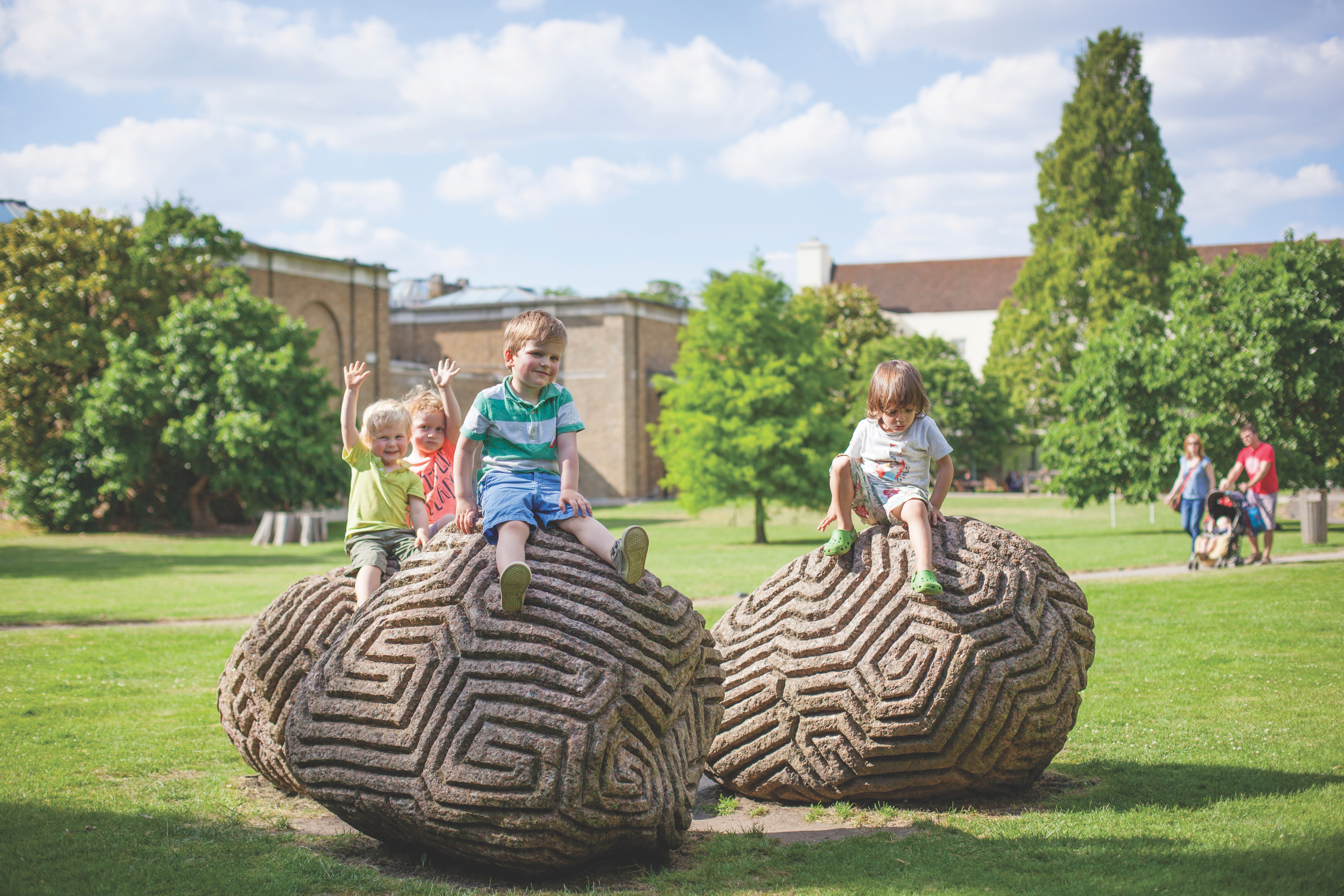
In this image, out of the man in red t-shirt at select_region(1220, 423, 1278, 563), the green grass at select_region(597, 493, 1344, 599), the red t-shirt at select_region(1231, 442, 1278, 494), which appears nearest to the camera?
the man in red t-shirt at select_region(1220, 423, 1278, 563)

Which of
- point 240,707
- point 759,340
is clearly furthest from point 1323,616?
point 759,340

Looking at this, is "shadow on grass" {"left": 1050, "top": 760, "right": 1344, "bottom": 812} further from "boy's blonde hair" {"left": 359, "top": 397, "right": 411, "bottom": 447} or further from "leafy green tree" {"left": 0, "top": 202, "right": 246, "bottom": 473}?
"leafy green tree" {"left": 0, "top": 202, "right": 246, "bottom": 473}

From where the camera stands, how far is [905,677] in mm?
6387

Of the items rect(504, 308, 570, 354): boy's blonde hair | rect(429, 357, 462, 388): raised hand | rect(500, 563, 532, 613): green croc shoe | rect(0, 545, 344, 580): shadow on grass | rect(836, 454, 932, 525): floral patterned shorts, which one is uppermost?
rect(504, 308, 570, 354): boy's blonde hair

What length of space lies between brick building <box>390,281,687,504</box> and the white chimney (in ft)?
78.6

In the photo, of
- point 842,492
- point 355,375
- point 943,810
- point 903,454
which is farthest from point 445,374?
point 943,810

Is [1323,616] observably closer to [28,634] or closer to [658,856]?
[658,856]

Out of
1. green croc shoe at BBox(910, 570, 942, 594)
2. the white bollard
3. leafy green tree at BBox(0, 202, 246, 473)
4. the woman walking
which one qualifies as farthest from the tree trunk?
green croc shoe at BBox(910, 570, 942, 594)

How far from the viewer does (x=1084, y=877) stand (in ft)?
17.3

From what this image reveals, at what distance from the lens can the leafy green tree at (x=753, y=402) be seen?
31.7 m

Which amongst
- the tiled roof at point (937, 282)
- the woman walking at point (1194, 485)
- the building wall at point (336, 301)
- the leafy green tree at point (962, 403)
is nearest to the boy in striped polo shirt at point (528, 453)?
the woman walking at point (1194, 485)

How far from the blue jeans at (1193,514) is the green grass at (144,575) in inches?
603

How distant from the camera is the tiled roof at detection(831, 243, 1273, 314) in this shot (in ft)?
278

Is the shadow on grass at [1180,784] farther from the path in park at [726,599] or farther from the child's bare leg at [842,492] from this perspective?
the path in park at [726,599]
